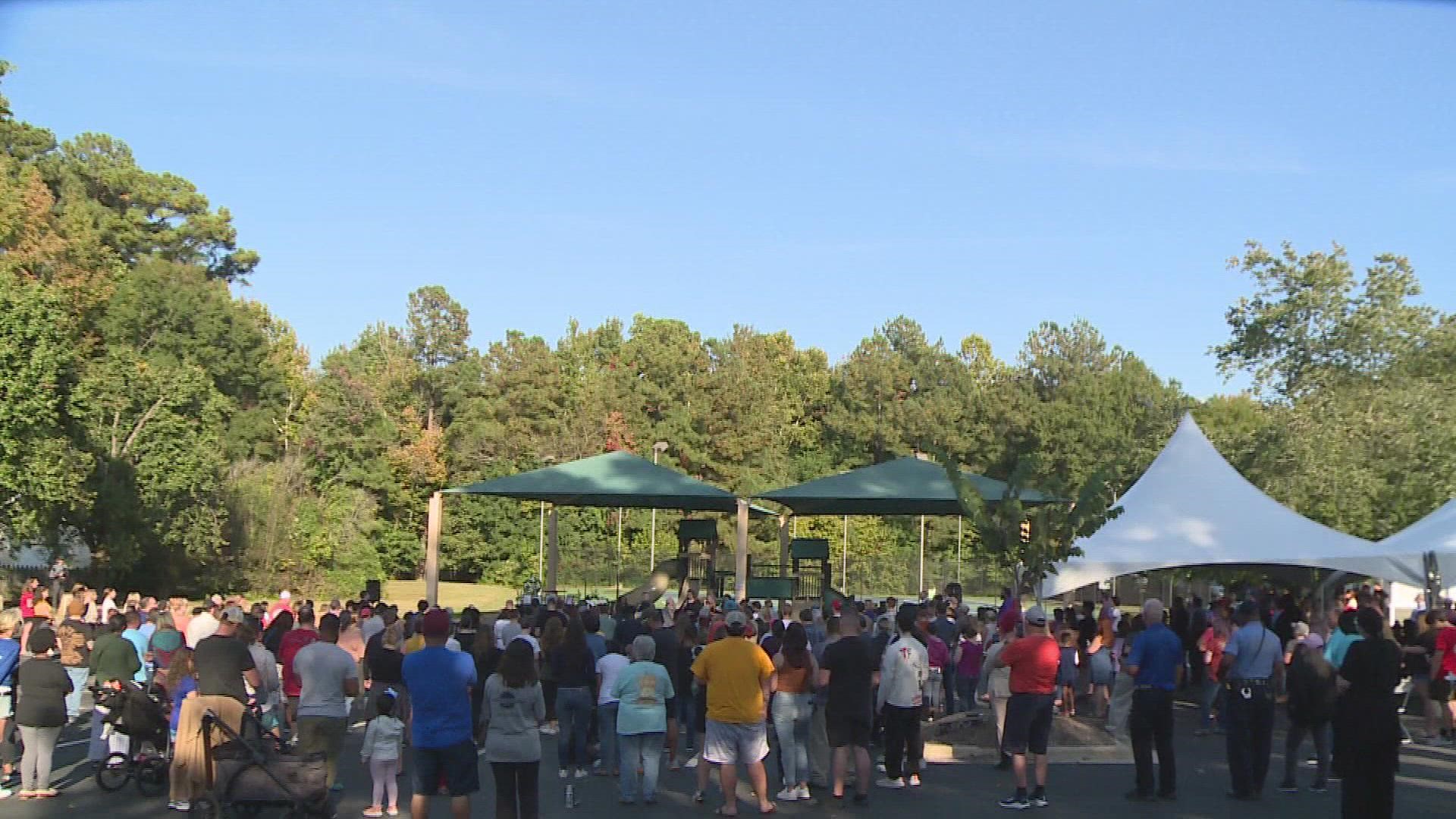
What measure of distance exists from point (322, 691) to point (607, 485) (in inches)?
660

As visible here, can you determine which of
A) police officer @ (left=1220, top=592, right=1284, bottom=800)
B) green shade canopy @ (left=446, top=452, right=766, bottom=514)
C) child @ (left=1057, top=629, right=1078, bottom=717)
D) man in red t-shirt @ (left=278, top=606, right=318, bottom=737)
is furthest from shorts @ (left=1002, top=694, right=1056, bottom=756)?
green shade canopy @ (left=446, top=452, right=766, bottom=514)

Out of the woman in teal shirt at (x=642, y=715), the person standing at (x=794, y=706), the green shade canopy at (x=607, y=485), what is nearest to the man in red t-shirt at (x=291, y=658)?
the woman in teal shirt at (x=642, y=715)

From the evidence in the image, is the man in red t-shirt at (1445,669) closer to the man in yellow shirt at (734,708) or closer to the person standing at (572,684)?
the man in yellow shirt at (734,708)

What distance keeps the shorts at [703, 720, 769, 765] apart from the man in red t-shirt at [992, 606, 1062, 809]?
→ 7.19 feet

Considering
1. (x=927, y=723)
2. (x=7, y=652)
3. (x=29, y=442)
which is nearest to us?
Result: (x=7, y=652)

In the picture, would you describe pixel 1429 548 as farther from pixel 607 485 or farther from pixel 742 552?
pixel 607 485

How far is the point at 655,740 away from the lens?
11203mm

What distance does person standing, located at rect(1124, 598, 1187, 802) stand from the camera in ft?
37.4

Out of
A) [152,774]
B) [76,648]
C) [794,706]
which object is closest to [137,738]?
[152,774]

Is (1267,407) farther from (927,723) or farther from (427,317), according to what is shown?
(427,317)

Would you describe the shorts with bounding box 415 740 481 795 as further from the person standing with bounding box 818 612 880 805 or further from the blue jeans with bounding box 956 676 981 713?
the blue jeans with bounding box 956 676 981 713

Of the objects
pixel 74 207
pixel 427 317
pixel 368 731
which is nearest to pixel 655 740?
pixel 368 731

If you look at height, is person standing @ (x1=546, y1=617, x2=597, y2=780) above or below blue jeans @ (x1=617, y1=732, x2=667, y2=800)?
above

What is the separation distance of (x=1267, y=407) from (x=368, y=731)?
37.1 meters
